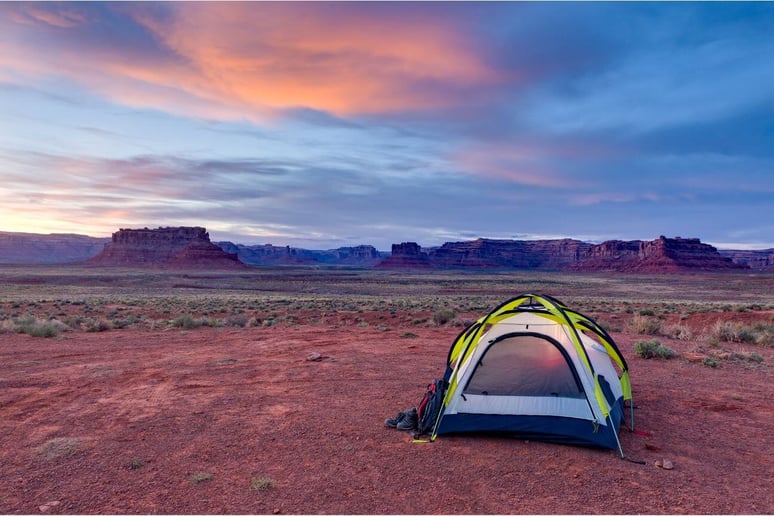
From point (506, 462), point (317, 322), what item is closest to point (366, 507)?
point (506, 462)

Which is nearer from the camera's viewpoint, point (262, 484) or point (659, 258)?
point (262, 484)

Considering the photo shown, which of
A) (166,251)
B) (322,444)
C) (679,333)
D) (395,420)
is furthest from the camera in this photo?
(166,251)

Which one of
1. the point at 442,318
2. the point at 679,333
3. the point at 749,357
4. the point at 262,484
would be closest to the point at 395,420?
the point at 262,484

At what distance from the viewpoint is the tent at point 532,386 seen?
674cm

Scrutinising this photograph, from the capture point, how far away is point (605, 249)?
191 metres

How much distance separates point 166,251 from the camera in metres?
154

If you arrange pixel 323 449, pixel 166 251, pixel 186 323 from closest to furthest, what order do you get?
pixel 323 449 < pixel 186 323 < pixel 166 251

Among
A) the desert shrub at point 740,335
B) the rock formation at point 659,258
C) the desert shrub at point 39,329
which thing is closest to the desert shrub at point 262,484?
the desert shrub at point 39,329

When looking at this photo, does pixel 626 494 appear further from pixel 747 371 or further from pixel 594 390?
pixel 747 371

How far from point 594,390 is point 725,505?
207 cm

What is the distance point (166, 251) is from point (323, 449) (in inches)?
6505

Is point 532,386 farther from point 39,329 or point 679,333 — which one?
point 39,329

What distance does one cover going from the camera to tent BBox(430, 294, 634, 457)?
6.74 metres

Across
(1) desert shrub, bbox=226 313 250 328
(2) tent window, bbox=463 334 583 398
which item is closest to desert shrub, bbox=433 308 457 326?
(1) desert shrub, bbox=226 313 250 328
